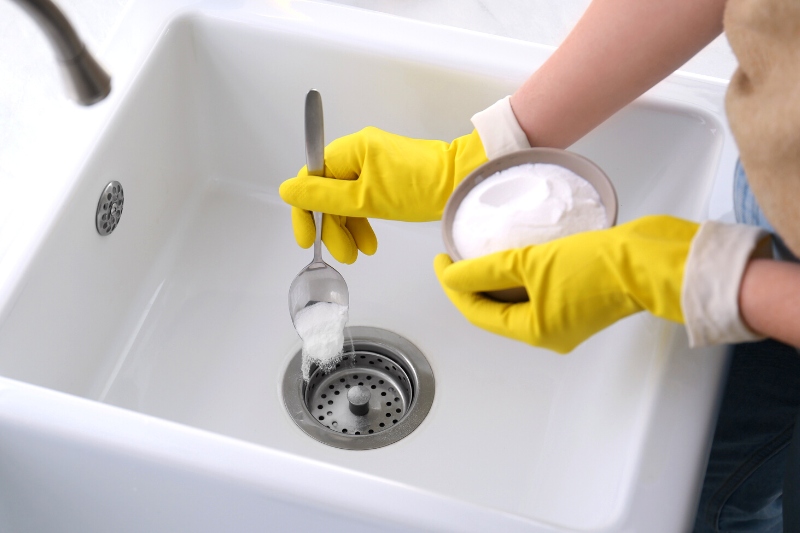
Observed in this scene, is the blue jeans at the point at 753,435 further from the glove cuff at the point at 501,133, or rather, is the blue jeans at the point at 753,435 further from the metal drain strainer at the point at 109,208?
the metal drain strainer at the point at 109,208

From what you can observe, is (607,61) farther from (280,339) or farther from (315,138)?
(280,339)

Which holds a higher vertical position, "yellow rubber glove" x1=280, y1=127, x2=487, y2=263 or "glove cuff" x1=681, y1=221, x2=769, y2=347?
"yellow rubber glove" x1=280, y1=127, x2=487, y2=263

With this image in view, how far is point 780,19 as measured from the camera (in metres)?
0.46

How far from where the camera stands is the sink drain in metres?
0.71

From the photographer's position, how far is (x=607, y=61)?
60 cm

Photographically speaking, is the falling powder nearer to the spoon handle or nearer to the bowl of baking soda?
the spoon handle

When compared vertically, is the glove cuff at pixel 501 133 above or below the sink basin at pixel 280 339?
above

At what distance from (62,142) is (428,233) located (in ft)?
1.22

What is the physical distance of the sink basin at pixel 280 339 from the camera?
49 centimetres

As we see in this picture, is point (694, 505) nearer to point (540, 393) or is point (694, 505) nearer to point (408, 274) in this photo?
point (540, 393)

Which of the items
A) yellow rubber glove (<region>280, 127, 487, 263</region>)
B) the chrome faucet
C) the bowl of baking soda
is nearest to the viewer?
the chrome faucet

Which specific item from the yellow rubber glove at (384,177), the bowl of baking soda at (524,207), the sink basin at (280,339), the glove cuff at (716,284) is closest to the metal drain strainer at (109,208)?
the sink basin at (280,339)

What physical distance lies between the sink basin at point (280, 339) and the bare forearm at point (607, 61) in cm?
11

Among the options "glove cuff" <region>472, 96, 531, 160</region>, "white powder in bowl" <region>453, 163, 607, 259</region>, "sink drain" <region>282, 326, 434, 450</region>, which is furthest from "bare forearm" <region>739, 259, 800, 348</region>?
"sink drain" <region>282, 326, 434, 450</region>
